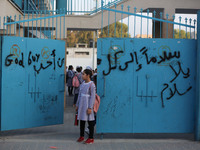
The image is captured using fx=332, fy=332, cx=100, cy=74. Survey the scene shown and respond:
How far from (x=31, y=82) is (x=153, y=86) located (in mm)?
2886

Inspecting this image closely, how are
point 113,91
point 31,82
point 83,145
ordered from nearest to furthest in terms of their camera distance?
1. point 83,145
2. point 113,91
3. point 31,82

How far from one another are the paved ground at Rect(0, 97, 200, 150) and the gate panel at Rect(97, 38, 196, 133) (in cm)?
30

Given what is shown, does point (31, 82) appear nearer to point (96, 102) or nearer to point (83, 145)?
point (96, 102)

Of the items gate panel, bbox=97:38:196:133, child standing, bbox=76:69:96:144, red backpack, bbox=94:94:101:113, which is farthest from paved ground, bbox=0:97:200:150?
red backpack, bbox=94:94:101:113

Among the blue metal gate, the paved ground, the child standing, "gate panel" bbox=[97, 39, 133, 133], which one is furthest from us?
the blue metal gate

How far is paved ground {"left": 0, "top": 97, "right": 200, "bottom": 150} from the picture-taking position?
264 inches

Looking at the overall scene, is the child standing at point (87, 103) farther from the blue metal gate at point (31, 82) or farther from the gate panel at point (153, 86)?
the blue metal gate at point (31, 82)

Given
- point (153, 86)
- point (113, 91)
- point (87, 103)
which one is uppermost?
point (153, 86)

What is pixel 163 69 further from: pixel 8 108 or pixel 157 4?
pixel 157 4

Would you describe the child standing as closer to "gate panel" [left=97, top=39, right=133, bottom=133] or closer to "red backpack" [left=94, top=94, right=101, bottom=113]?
"red backpack" [left=94, top=94, right=101, bottom=113]

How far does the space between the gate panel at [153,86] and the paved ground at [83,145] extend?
298 mm

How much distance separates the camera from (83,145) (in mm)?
6848

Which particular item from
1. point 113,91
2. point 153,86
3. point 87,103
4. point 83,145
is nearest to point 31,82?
point 87,103

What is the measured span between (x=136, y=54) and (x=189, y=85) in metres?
1.42
